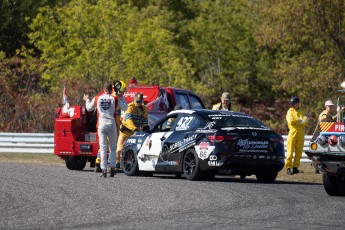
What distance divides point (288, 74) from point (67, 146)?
26.5 m

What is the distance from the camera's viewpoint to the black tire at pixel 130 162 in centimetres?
2108

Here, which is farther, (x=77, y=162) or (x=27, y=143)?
(x=27, y=143)

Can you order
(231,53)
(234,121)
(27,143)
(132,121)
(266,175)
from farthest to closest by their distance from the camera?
(231,53), (27,143), (132,121), (234,121), (266,175)

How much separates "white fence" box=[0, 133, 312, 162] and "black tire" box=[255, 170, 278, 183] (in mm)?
13245

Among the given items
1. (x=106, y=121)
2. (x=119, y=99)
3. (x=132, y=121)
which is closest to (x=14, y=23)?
(x=132, y=121)

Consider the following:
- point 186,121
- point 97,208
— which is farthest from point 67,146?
point 97,208

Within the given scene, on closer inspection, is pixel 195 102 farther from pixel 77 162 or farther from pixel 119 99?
pixel 119 99

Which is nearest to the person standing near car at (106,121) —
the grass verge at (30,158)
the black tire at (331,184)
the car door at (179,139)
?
the car door at (179,139)

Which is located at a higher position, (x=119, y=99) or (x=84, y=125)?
(x=119, y=99)

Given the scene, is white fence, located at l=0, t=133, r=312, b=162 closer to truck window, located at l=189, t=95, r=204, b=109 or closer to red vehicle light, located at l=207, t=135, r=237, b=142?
truck window, located at l=189, t=95, r=204, b=109

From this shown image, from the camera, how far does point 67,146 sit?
77.1ft

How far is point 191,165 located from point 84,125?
4905 mm

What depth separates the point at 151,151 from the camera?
20578 mm

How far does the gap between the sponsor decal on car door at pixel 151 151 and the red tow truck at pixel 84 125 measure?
2.34 meters
